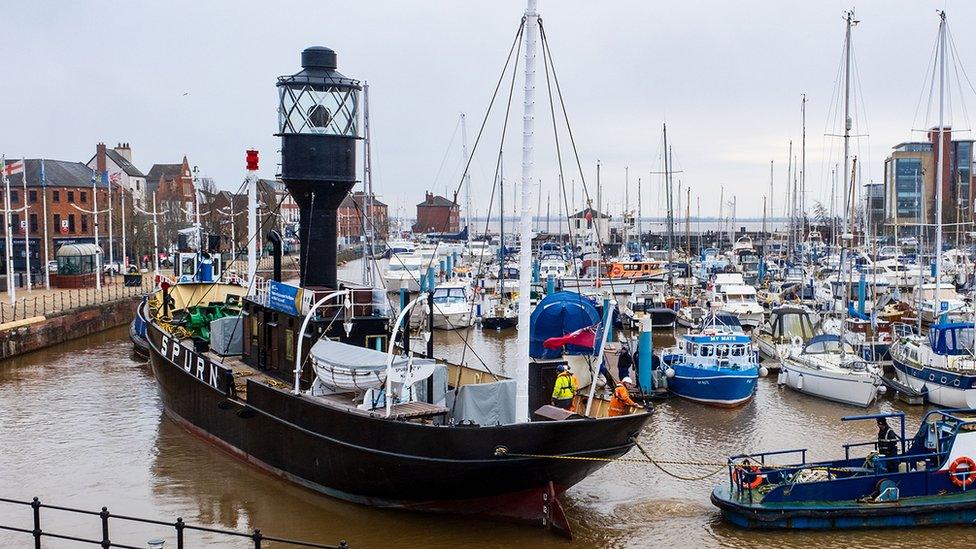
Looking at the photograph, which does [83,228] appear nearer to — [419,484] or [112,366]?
[112,366]

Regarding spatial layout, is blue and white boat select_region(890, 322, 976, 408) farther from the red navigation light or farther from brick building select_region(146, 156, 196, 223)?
brick building select_region(146, 156, 196, 223)

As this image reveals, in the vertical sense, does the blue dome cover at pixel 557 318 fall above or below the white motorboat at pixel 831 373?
above

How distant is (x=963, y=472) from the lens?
18.1 m

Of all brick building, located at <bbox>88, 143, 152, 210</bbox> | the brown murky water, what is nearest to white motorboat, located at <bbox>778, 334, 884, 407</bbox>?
the brown murky water

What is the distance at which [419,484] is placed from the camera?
Result: 17.5 meters

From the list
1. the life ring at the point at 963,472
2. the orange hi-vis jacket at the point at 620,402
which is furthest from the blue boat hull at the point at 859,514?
the orange hi-vis jacket at the point at 620,402

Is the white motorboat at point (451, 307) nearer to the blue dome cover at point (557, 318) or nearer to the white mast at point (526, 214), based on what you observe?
the blue dome cover at point (557, 318)

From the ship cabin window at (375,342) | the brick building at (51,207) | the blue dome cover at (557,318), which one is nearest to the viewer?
the ship cabin window at (375,342)

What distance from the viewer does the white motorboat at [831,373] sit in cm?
2981

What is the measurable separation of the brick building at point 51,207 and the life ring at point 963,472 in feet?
218

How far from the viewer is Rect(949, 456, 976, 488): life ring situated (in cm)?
1802

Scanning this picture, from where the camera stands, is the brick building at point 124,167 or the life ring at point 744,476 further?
the brick building at point 124,167

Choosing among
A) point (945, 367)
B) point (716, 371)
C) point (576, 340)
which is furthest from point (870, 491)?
point (945, 367)

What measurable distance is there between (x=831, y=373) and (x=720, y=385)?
390cm
